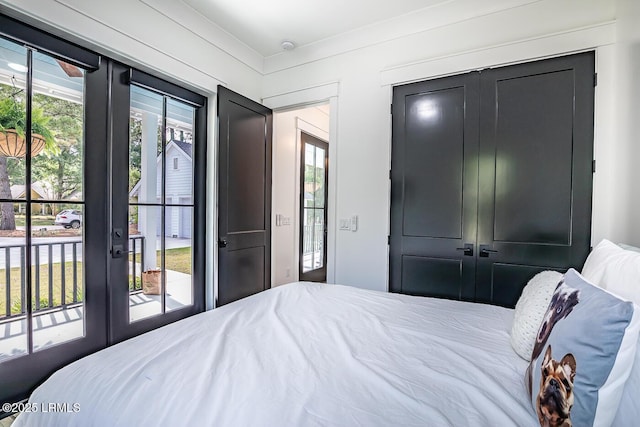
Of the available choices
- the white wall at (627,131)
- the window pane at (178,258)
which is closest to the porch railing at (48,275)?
the window pane at (178,258)

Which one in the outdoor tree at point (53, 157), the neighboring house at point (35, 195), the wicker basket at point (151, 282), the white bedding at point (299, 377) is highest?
the outdoor tree at point (53, 157)

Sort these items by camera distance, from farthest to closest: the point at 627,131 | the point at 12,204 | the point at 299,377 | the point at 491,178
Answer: the point at 491,178 < the point at 627,131 < the point at 12,204 < the point at 299,377

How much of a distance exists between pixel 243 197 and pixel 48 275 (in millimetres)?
1507

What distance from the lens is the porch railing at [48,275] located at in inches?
68.1

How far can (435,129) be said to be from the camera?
8.13 feet

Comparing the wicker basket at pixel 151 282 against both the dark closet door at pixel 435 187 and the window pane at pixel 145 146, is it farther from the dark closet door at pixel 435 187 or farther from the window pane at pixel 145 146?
the dark closet door at pixel 435 187

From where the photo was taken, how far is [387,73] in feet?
8.71

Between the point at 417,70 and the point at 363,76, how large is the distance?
1.60 feet

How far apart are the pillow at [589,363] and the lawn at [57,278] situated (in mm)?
2461

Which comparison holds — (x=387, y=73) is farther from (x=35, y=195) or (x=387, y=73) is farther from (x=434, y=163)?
(x=35, y=195)

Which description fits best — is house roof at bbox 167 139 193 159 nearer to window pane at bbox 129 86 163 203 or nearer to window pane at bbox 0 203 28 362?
window pane at bbox 129 86 163 203

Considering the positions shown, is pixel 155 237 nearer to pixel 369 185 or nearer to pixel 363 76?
pixel 369 185

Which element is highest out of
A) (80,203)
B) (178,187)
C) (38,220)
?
(178,187)

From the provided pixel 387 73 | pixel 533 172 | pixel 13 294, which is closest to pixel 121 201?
pixel 13 294
